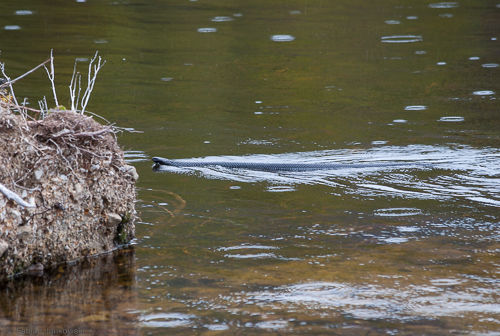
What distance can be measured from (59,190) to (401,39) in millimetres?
13882

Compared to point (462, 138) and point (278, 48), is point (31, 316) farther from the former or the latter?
point (278, 48)

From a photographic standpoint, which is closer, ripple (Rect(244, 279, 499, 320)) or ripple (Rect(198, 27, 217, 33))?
→ ripple (Rect(244, 279, 499, 320))

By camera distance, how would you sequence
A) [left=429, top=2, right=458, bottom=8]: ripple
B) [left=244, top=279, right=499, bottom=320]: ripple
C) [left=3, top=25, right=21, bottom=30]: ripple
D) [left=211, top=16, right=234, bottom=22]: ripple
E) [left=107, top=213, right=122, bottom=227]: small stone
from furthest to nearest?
[left=429, top=2, right=458, bottom=8]: ripple
[left=211, top=16, right=234, bottom=22]: ripple
[left=3, top=25, right=21, bottom=30]: ripple
[left=107, top=213, right=122, bottom=227]: small stone
[left=244, top=279, right=499, bottom=320]: ripple

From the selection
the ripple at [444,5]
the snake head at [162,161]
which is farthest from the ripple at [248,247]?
the ripple at [444,5]

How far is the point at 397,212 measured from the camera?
25.5 ft

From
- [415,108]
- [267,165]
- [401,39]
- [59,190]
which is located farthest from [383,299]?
[401,39]

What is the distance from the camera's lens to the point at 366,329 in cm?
517

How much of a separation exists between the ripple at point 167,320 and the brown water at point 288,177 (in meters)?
0.02

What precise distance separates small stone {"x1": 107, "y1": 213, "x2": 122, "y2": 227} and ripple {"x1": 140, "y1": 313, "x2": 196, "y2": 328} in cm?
132

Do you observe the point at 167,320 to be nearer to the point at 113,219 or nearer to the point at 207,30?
the point at 113,219

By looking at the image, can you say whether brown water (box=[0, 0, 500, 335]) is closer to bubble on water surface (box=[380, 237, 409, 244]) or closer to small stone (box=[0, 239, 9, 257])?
bubble on water surface (box=[380, 237, 409, 244])

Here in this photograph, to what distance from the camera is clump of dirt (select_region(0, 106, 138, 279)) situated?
19.3 feet

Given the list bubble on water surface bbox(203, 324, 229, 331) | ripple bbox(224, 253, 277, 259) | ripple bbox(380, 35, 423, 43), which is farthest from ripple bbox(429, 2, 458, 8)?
bubble on water surface bbox(203, 324, 229, 331)

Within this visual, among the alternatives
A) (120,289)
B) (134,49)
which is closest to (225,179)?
(120,289)
